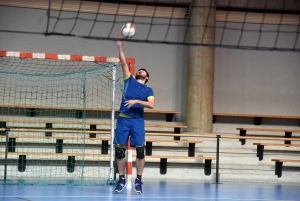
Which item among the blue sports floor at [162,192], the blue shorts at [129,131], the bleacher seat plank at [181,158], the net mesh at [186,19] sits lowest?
the blue sports floor at [162,192]

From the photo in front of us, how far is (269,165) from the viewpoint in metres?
12.3

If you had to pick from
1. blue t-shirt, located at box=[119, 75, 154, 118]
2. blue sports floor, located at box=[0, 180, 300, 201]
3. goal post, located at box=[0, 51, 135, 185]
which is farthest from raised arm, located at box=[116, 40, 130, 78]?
blue sports floor, located at box=[0, 180, 300, 201]

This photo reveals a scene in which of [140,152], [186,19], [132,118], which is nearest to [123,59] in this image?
[132,118]

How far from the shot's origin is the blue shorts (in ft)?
26.2

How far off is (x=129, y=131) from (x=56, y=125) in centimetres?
499

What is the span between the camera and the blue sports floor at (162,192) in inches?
300

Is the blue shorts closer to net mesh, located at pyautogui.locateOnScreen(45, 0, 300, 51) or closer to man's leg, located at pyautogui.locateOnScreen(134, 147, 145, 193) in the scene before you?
man's leg, located at pyautogui.locateOnScreen(134, 147, 145, 193)

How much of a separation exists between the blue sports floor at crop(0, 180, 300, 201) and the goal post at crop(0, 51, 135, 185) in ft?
3.14

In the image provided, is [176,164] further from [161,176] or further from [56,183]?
[56,183]

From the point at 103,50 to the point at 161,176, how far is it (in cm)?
389

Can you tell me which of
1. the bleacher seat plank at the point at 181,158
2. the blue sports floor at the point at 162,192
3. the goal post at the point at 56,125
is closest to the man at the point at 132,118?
the blue sports floor at the point at 162,192

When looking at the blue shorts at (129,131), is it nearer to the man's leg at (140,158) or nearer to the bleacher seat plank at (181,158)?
the man's leg at (140,158)

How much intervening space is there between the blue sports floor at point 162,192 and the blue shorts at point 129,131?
70 centimetres

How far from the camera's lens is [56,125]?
12.7 meters
